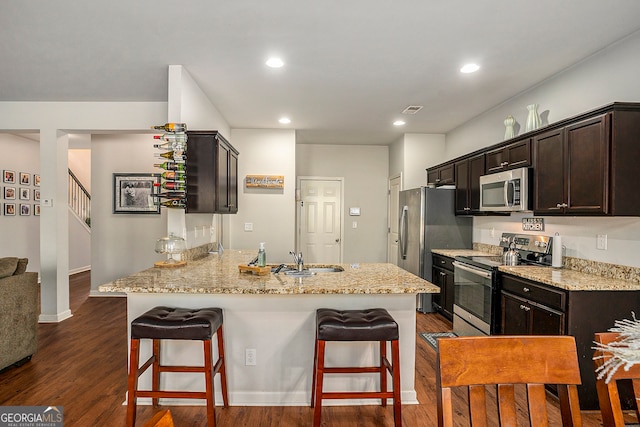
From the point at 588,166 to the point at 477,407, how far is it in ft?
7.77

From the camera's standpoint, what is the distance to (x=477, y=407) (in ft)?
3.33

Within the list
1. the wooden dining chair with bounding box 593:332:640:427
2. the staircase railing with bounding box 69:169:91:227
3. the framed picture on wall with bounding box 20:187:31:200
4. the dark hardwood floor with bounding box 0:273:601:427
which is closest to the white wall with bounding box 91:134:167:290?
the dark hardwood floor with bounding box 0:273:601:427

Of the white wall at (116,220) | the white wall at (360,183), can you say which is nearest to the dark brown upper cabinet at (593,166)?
the white wall at (360,183)

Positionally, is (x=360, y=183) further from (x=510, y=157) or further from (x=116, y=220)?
(x=116, y=220)

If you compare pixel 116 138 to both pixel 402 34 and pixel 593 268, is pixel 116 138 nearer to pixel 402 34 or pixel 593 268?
pixel 402 34

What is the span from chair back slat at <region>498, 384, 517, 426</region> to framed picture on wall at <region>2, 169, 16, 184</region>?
760 centimetres

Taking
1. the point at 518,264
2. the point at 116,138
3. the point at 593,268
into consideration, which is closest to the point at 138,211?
the point at 116,138

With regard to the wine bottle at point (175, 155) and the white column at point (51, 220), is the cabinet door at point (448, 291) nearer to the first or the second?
the wine bottle at point (175, 155)

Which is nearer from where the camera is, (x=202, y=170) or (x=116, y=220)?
(x=202, y=170)

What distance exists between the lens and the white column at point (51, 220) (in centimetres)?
427

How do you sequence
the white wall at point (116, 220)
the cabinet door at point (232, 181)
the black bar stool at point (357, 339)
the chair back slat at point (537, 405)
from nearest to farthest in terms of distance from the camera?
1. the chair back slat at point (537, 405)
2. the black bar stool at point (357, 339)
3. the cabinet door at point (232, 181)
4. the white wall at point (116, 220)

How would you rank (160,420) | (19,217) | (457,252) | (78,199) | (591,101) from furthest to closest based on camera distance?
(78,199) → (19,217) → (457,252) → (591,101) → (160,420)

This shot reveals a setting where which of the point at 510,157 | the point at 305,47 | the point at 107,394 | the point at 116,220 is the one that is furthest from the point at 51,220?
the point at 510,157

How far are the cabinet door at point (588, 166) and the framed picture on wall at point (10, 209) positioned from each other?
7.79 meters
